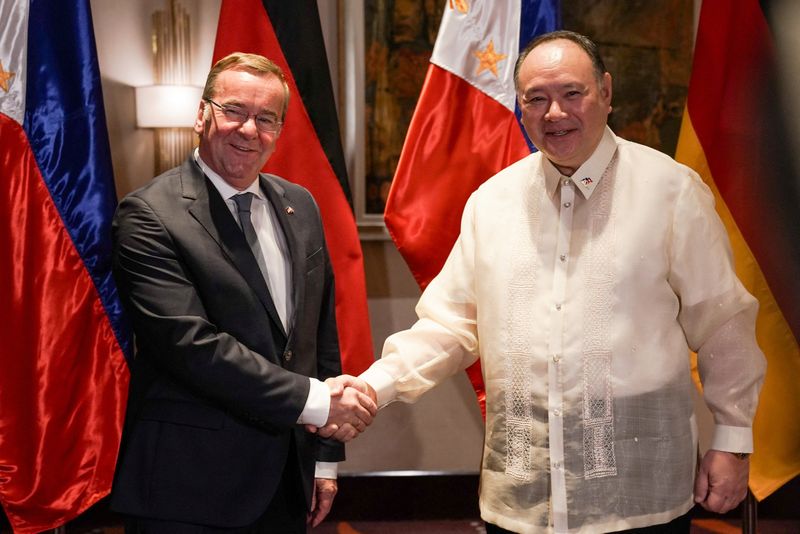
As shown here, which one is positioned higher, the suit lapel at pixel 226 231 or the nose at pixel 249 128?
the nose at pixel 249 128

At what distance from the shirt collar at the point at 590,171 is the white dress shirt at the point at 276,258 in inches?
27.6

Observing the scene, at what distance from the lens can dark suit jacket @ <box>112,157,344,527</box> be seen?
204 cm

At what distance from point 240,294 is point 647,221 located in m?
0.97

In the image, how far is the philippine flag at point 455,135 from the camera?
10.7 feet

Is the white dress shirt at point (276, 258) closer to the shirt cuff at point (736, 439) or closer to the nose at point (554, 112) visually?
the nose at point (554, 112)

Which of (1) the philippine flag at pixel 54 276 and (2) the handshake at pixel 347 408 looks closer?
(2) the handshake at pixel 347 408

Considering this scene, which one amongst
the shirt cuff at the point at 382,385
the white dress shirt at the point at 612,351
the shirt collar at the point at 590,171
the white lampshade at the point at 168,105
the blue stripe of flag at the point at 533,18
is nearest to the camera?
the white dress shirt at the point at 612,351

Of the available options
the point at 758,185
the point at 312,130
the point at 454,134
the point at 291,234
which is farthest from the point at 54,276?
the point at 758,185

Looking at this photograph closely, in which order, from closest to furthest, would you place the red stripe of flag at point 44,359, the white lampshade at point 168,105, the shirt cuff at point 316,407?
the shirt cuff at point 316,407
the red stripe of flag at point 44,359
the white lampshade at point 168,105

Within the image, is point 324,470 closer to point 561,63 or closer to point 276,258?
point 276,258

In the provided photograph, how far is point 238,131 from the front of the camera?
218 cm

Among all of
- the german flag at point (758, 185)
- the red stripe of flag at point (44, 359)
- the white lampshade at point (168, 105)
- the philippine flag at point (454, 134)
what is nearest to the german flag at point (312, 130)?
the philippine flag at point (454, 134)

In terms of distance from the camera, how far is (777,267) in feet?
10.1

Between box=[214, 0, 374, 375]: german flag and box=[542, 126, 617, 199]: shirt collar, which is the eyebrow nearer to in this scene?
box=[542, 126, 617, 199]: shirt collar
